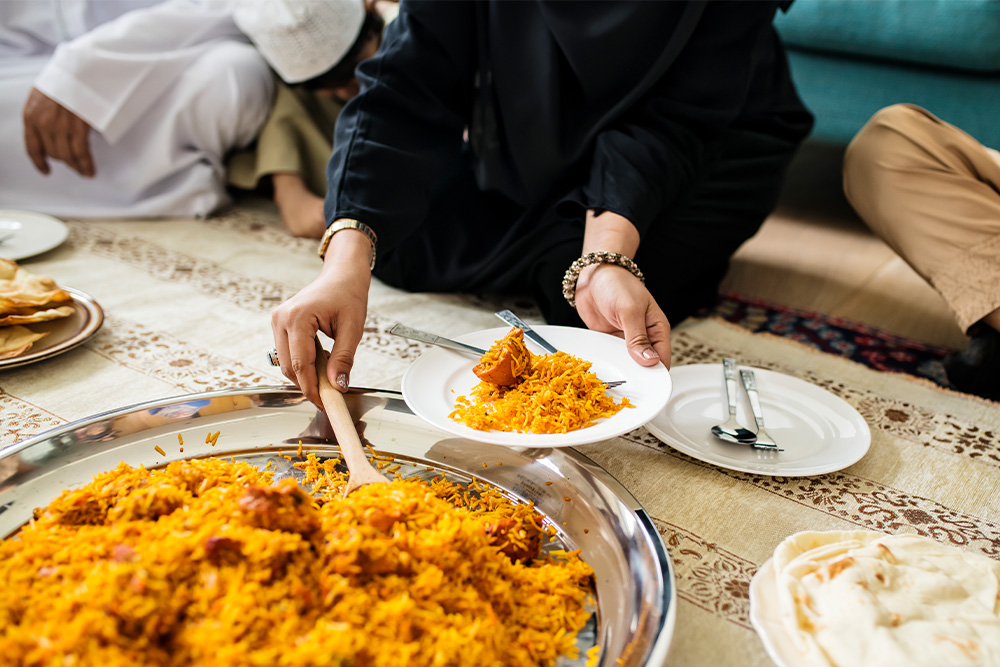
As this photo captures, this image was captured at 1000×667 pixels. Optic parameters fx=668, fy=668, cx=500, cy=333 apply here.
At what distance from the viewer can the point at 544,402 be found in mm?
792

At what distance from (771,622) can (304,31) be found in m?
1.76

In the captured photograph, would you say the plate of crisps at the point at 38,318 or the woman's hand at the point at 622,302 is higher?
the woman's hand at the point at 622,302

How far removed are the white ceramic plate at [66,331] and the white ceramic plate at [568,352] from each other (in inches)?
24.2

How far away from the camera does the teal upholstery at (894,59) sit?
1.82 meters

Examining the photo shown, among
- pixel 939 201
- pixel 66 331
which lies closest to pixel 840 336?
pixel 939 201

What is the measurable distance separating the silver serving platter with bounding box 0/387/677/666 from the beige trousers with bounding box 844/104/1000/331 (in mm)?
945

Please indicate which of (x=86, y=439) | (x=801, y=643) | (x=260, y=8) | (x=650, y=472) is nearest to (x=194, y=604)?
(x=86, y=439)

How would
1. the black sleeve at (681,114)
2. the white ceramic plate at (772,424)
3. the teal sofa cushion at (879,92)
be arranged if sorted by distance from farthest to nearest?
the teal sofa cushion at (879,92), the black sleeve at (681,114), the white ceramic plate at (772,424)

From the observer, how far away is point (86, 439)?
2.50 feet

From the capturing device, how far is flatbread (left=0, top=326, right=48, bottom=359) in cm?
102

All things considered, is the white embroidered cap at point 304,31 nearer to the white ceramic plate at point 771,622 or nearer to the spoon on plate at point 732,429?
the spoon on plate at point 732,429

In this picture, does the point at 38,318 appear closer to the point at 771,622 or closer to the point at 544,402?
→ the point at 544,402

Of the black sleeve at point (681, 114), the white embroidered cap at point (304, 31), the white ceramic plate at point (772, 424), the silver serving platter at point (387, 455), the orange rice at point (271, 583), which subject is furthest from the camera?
the white embroidered cap at point (304, 31)

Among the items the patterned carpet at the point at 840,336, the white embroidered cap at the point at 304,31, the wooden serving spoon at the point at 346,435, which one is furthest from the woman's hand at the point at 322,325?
the white embroidered cap at the point at 304,31
